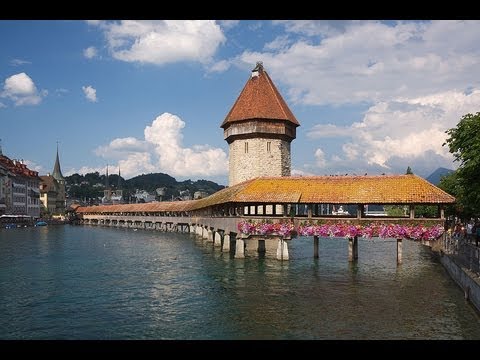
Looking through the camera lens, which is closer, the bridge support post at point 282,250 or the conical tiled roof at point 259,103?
the bridge support post at point 282,250

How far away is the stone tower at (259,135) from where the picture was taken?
47719mm

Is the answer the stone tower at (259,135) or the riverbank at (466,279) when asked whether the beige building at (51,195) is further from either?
the riverbank at (466,279)

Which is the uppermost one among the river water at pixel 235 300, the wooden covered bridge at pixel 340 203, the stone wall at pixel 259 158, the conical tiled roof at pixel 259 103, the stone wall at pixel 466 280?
the conical tiled roof at pixel 259 103

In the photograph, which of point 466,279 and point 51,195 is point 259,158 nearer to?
point 466,279

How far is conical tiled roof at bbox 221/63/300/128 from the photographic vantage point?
48094 mm

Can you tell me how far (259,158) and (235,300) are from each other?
31878 millimetres

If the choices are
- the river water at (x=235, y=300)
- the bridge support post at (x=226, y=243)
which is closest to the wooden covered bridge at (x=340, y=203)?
the bridge support post at (x=226, y=243)

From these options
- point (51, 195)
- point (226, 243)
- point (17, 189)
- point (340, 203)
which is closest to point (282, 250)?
point (340, 203)

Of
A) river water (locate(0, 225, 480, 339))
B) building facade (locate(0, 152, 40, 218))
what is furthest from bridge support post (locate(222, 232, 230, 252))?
building facade (locate(0, 152, 40, 218))

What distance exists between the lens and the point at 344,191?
25.1m

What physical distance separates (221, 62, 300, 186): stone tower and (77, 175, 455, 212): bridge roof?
19348 millimetres

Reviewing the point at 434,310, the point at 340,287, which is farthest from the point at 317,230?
the point at 434,310

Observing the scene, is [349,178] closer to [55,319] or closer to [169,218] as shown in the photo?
[55,319]
